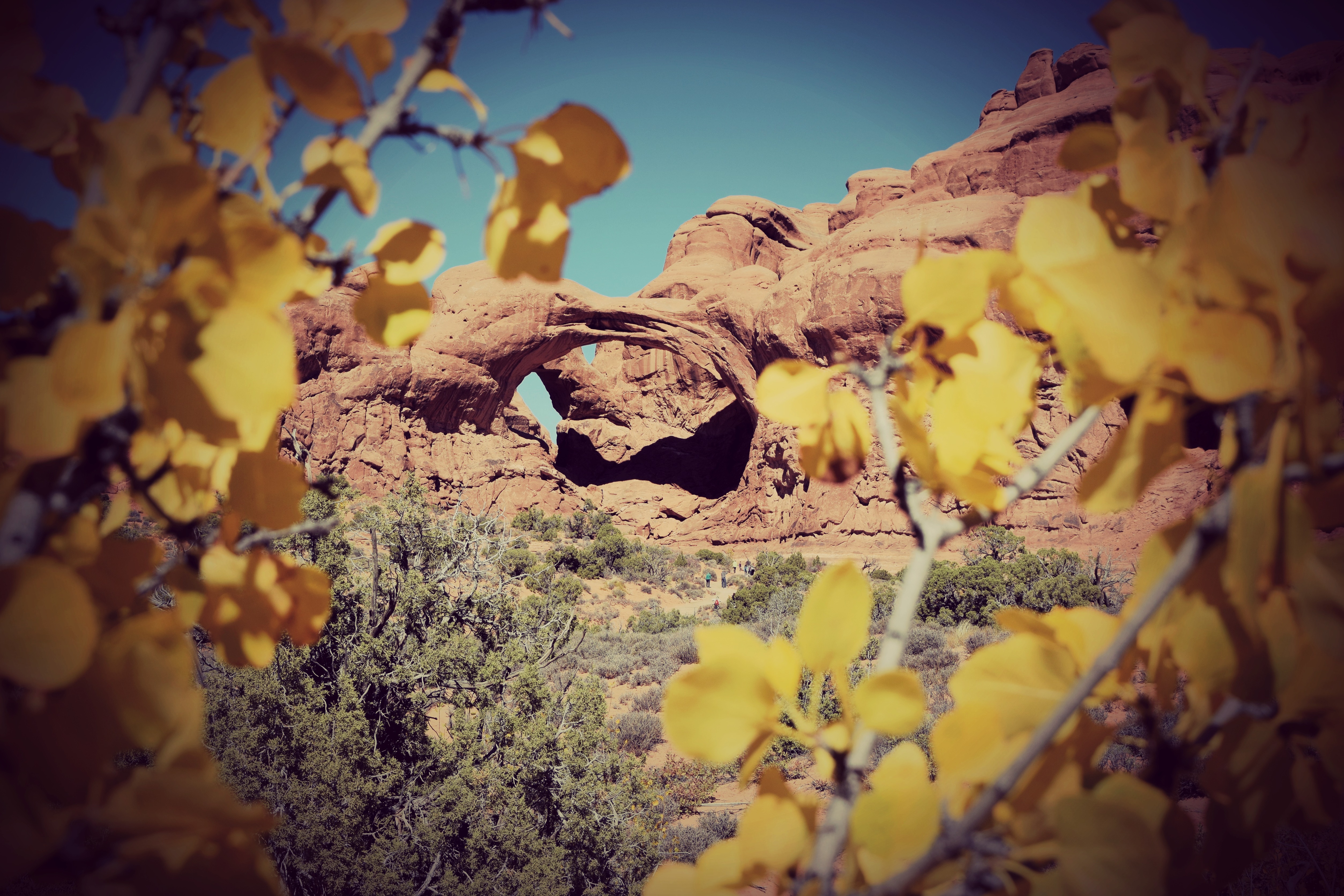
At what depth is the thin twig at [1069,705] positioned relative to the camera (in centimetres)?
22

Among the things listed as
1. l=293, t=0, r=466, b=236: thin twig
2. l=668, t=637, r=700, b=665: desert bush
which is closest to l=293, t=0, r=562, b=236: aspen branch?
l=293, t=0, r=466, b=236: thin twig

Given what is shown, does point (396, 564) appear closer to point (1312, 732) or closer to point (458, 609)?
point (458, 609)

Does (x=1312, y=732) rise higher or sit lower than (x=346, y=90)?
lower

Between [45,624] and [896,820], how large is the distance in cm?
32

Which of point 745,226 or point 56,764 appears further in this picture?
point 745,226

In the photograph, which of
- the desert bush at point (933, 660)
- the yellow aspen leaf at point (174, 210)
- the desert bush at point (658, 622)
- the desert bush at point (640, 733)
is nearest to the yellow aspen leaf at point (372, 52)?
the yellow aspen leaf at point (174, 210)

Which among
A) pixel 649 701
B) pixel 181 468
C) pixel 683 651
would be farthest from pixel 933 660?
pixel 181 468

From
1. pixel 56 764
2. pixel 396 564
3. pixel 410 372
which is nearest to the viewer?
pixel 56 764

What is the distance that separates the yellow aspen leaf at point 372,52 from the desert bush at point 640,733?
443cm

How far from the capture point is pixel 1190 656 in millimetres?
241

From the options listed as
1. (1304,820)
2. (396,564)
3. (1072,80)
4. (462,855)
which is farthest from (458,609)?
(1072,80)

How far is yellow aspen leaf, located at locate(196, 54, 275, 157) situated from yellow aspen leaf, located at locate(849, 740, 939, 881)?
39 cm

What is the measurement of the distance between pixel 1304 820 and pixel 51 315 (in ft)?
1.95

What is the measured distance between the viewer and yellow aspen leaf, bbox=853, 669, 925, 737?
265 millimetres
